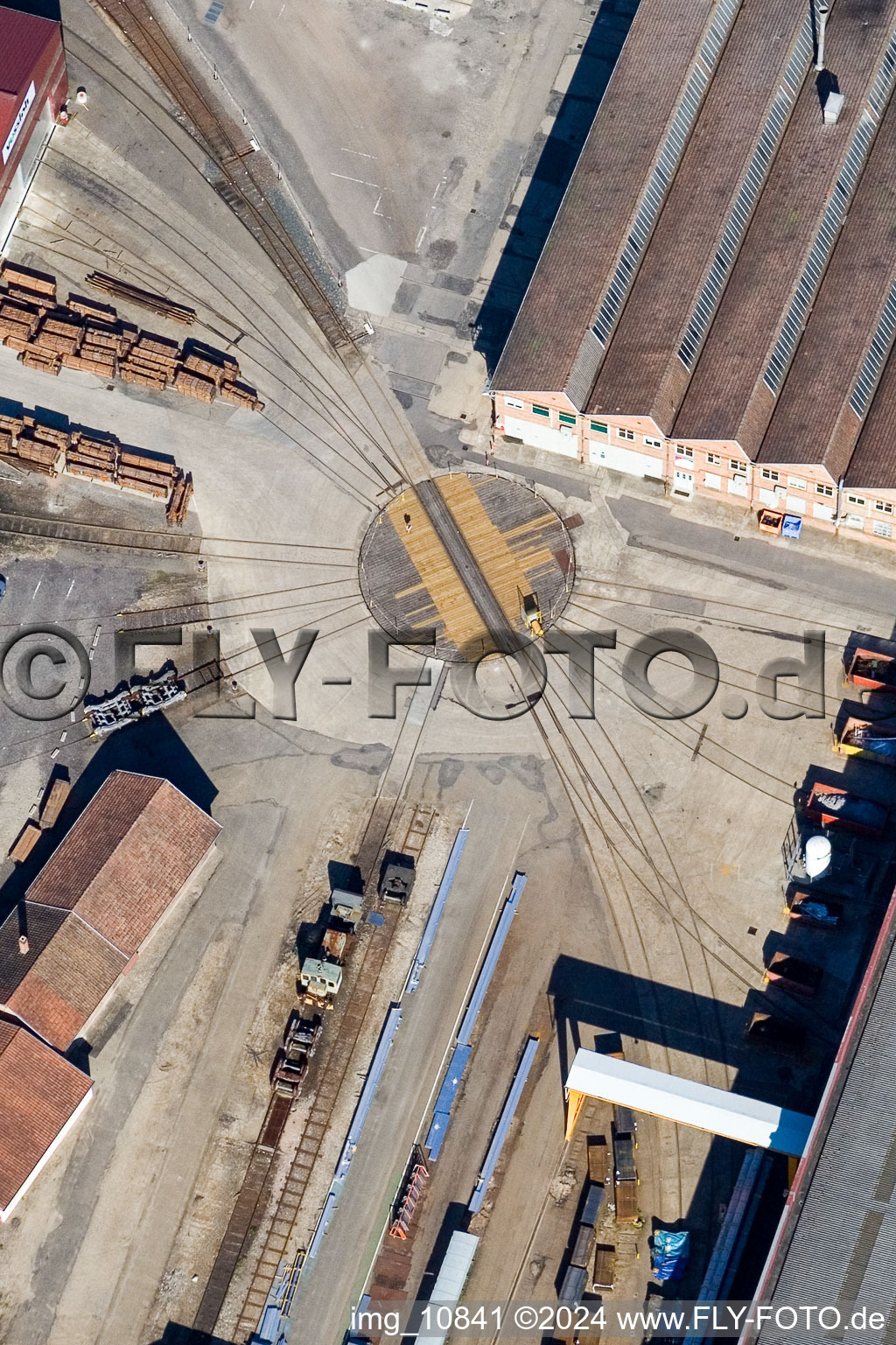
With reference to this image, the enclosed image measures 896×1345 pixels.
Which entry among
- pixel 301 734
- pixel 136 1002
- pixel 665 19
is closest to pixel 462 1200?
pixel 136 1002

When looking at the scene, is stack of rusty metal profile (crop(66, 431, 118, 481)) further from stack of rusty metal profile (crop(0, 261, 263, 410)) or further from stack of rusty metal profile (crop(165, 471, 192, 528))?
stack of rusty metal profile (crop(0, 261, 263, 410))

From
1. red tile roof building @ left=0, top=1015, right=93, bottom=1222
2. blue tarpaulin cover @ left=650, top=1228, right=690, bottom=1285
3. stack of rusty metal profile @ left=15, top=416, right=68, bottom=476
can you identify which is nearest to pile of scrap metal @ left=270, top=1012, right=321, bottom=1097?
red tile roof building @ left=0, top=1015, right=93, bottom=1222

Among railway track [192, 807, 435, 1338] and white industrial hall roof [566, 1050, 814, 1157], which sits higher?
white industrial hall roof [566, 1050, 814, 1157]

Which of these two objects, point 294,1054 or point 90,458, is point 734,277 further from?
point 294,1054

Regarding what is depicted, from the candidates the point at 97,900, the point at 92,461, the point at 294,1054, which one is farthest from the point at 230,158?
the point at 294,1054

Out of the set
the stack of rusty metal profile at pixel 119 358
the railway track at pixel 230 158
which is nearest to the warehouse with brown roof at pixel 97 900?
the stack of rusty metal profile at pixel 119 358

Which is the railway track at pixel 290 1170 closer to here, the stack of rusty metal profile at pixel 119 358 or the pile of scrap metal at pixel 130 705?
the pile of scrap metal at pixel 130 705

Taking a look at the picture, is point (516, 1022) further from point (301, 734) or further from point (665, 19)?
point (665, 19)
